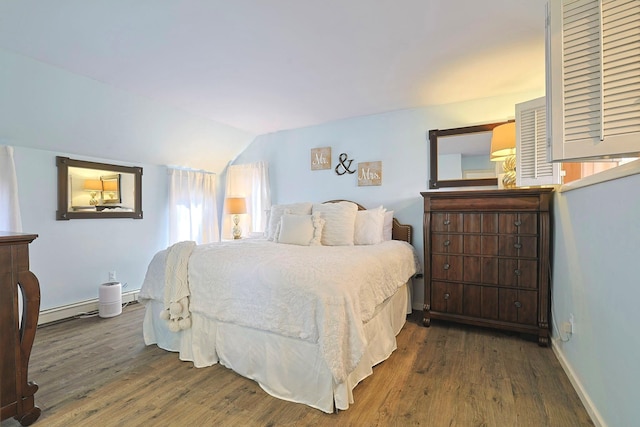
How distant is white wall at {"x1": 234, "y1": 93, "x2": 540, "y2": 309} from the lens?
3268 millimetres

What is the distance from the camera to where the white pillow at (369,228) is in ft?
10.3

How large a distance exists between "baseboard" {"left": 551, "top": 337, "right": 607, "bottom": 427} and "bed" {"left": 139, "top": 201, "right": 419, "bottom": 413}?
1.13m

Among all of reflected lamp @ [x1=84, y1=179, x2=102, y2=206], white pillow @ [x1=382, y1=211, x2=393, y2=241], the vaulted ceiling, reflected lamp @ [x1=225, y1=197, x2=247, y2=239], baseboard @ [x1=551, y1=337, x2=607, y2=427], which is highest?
the vaulted ceiling

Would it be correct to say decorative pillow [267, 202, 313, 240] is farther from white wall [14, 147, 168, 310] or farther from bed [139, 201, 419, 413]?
white wall [14, 147, 168, 310]

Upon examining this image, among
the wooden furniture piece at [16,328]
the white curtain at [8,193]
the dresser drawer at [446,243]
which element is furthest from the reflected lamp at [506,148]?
the white curtain at [8,193]

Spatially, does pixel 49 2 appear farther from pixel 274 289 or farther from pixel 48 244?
pixel 48 244

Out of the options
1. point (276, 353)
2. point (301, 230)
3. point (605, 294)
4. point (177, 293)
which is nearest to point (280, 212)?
point (301, 230)

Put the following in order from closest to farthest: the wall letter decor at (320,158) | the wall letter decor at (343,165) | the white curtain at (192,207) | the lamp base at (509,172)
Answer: the lamp base at (509,172) → the wall letter decor at (343,165) → the wall letter decor at (320,158) → the white curtain at (192,207)

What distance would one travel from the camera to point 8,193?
271 centimetres

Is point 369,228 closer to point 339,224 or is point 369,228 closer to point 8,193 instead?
point 339,224

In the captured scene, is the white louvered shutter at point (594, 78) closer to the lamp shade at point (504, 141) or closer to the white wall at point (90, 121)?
the lamp shade at point (504, 141)

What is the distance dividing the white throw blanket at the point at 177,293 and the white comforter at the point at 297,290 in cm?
5

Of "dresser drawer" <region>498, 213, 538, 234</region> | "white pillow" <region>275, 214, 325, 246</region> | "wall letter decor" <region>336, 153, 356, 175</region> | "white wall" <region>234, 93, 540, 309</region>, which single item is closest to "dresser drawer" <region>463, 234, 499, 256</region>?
"dresser drawer" <region>498, 213, 538, 234</region>

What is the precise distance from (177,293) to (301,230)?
133 centimetres
